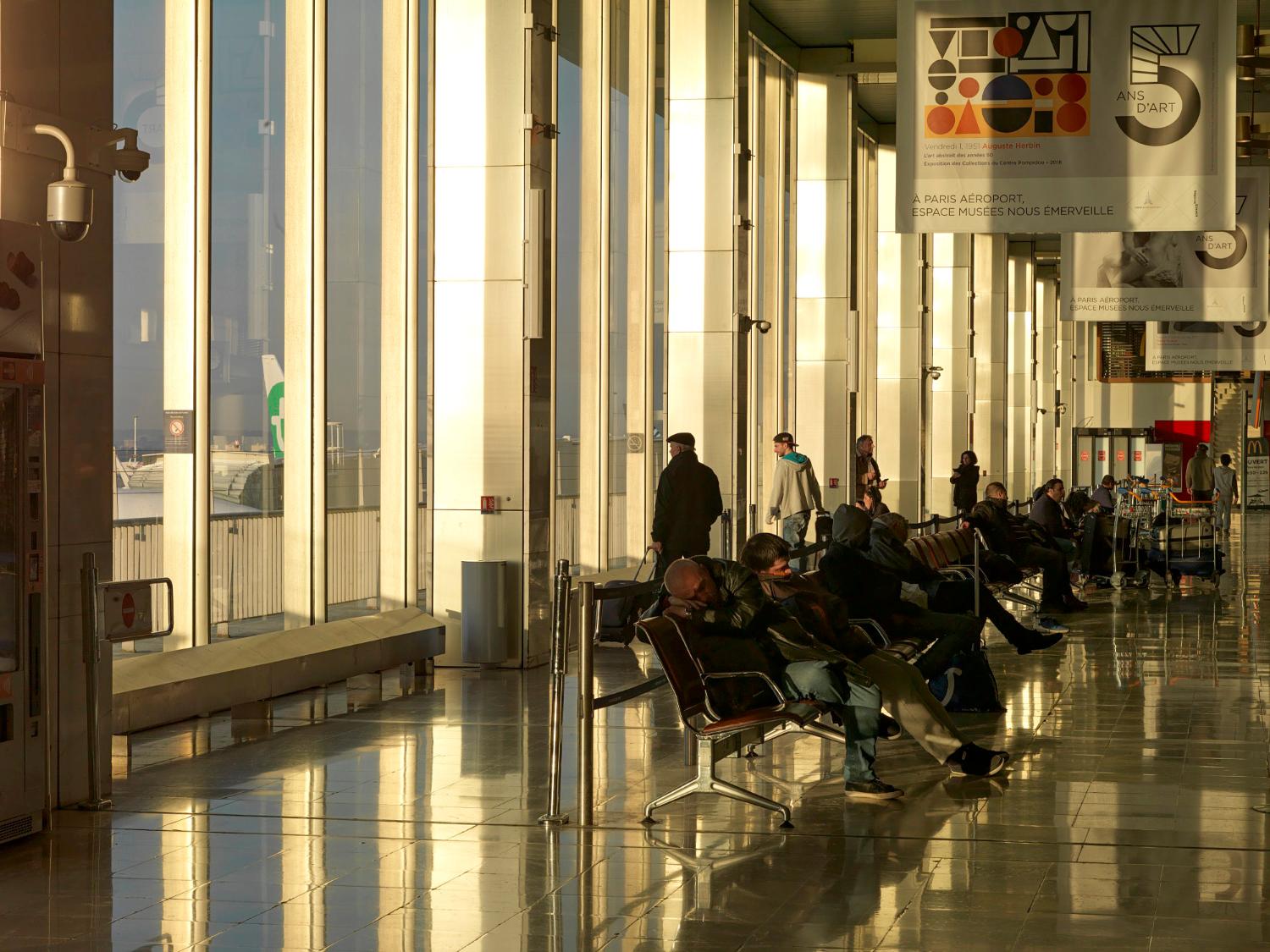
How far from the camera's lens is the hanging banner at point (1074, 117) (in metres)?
11.1

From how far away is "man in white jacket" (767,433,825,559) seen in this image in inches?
701

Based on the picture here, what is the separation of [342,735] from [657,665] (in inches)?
149

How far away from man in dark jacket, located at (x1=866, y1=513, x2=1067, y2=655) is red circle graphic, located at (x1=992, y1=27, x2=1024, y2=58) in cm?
304

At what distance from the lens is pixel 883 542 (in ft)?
34.4

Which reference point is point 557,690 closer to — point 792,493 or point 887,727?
point 887,727

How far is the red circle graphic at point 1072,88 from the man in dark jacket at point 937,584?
288cm

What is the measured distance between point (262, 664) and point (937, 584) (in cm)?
448

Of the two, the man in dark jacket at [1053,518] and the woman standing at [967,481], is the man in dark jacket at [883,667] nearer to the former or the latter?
the man in dark jacket at [1053,518]

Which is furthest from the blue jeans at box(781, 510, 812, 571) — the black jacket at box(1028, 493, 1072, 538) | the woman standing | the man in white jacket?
the woman standing

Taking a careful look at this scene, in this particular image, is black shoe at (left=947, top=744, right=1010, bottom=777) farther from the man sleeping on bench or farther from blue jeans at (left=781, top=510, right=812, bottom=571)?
blue jeans at (left=781, top=510, right=812, bottom=571)

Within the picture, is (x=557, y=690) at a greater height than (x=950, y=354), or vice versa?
(x=950, y=354)

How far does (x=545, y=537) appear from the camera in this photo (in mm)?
13250

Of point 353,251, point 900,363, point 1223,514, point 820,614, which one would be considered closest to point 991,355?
point 900,363

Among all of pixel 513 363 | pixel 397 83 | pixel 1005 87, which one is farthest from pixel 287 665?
pixel 1005 87
